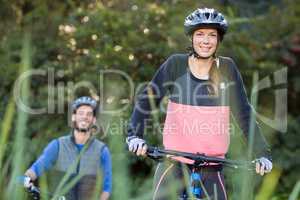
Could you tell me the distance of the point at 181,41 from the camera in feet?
32.4

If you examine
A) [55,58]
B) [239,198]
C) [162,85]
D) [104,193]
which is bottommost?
[104,193]

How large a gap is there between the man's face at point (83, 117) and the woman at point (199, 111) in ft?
6.28

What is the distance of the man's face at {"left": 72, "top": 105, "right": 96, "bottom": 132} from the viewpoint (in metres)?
5.99

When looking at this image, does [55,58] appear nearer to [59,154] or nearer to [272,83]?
[272,83]

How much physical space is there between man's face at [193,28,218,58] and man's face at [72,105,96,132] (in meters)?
1.94

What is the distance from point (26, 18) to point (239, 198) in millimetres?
9776

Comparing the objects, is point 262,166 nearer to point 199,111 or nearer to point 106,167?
point 199,111

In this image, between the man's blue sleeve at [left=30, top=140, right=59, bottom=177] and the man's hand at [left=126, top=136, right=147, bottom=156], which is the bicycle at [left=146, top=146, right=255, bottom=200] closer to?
the man's hand at [left=126, top=136, right=147, bottom=156]

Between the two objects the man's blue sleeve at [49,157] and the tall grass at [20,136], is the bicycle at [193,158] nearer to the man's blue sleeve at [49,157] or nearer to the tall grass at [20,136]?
the man's blue sleeve at [49,157]

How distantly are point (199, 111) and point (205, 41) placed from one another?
0.51 m

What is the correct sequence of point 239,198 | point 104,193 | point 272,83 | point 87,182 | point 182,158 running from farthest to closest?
1. point 272,83
2. point 104,193
3. point 87,182
4. point 182,158
5. point 239,198

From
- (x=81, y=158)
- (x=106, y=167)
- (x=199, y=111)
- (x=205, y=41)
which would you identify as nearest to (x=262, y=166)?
(x=199, y=111)

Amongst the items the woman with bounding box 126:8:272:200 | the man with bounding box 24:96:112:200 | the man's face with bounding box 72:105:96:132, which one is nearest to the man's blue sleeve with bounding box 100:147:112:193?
the man with bounding box 24:96:112:200

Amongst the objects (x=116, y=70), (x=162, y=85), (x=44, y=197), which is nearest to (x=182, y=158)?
(x=162, y=85)
